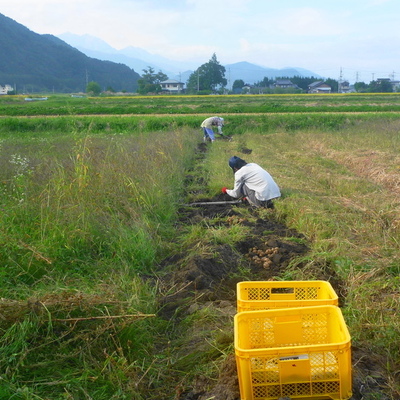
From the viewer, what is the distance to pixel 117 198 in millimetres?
5801

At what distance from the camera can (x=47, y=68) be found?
98.1 metres

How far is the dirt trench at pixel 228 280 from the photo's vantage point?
2.64 m

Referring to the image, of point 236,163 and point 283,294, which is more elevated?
point 236,163

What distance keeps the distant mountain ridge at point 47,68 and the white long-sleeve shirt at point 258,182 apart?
8635 cm

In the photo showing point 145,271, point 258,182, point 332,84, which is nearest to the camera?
point 145,271

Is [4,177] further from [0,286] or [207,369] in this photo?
[207,369]

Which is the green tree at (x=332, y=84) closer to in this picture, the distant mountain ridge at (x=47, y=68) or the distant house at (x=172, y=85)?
the distant house at (x=172, y=85)

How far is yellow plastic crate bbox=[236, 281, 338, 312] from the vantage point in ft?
9.66

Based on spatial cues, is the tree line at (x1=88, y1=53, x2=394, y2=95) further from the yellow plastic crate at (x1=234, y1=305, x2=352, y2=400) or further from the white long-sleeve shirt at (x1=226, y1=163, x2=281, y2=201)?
the yellow plastic crate at (x1=234, y1=305, x2=352, y2=400)

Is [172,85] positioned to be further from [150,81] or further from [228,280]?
[228,280]

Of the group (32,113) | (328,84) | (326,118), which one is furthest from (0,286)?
(328,84)

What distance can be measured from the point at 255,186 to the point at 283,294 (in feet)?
12.7

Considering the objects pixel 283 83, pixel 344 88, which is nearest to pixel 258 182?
pixel 283 83

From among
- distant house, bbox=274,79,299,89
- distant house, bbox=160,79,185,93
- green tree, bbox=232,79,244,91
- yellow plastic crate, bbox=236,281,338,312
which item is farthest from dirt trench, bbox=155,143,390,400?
distant house, bbox=160,79,185,93
